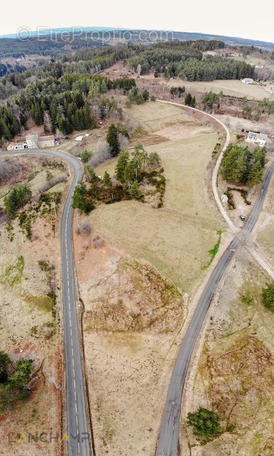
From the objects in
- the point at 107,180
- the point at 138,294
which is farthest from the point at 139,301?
the point at 107,180

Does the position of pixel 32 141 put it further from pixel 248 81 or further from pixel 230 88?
pixel 248 81

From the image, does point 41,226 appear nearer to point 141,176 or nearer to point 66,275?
point 66,275

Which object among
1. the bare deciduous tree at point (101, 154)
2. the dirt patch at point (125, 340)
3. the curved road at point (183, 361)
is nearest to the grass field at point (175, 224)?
the bare deciduous tree at point (101, 154)

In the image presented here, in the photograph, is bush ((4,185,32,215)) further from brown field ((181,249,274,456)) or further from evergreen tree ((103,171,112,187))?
brown field ((181,249,274,456))

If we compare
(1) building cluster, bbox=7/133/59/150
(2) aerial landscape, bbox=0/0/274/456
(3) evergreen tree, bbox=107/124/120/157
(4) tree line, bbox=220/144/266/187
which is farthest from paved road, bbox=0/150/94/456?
(1) building cluster, bbox=7/133/59/150

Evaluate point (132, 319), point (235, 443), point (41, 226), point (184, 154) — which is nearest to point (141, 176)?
point (184, 154)

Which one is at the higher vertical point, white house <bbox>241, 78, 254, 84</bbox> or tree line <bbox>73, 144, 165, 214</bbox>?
white house <bbox>241, 78, 254, 84</bbox>

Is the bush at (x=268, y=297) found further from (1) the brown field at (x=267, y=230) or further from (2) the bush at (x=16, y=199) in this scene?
(2) the bush at (x=16, y=199)
